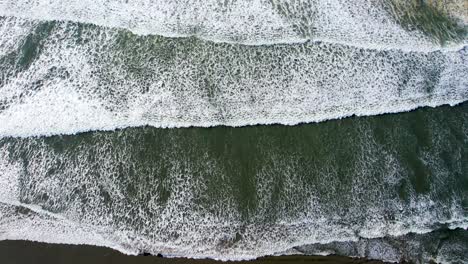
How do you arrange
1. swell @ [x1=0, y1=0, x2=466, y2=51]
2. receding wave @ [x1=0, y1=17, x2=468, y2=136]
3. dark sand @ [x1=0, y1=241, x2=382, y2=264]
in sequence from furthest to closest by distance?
swell @ [x1=0, y1=0, x2=466, y2=51]
receding wave @ [x1=0, y1=17, x2=468, y2=136]
dark sand @ [x1=0, y1=241, x2=382, y2=264]

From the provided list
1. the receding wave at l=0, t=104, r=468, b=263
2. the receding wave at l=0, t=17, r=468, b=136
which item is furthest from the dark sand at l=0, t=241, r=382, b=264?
the receding wave at l=0, t=17, r=468, b=136

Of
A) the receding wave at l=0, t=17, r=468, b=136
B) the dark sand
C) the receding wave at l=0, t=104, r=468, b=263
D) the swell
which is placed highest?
the swell

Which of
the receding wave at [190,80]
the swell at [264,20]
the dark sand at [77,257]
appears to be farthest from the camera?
the swell at [264,20]

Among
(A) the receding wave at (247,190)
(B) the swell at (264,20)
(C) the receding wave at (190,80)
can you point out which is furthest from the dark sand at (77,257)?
(B) the swell at (264,20)

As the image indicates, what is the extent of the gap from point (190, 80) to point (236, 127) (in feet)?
1.52

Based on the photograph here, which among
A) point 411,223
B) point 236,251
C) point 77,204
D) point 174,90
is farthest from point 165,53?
point 411,223

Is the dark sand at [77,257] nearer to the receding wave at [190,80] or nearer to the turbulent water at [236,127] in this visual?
the turbulent water at [236,127]

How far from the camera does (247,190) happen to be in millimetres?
3184

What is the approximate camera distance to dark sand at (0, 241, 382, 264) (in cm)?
305

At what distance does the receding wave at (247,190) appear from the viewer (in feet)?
10.1

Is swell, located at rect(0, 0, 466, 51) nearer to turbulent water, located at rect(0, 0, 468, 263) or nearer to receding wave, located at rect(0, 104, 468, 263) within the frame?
turbulent water, located at rect(0, 0, 468, 263)

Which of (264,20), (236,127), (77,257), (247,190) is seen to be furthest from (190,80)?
(77,257)

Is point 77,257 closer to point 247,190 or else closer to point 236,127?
point 247,190

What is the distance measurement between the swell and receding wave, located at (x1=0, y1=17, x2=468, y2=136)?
0.23 feet
